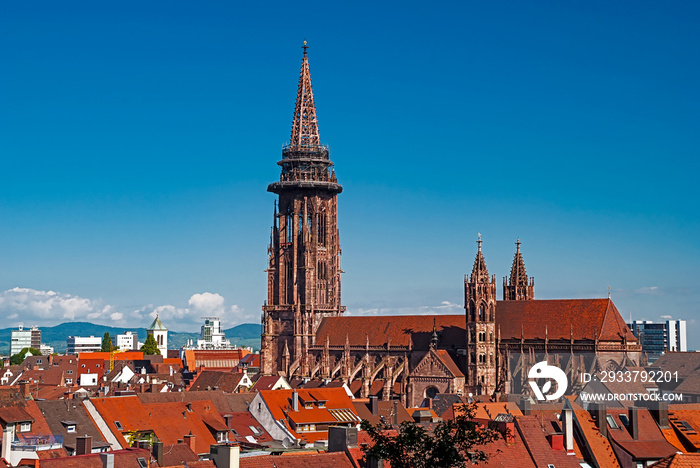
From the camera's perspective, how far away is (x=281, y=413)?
8388 centimetres

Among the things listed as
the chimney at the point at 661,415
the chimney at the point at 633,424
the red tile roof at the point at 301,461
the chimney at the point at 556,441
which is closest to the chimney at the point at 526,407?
the chimney at the point at 661,415

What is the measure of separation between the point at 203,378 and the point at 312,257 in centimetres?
3586

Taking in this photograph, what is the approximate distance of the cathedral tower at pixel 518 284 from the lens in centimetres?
15562

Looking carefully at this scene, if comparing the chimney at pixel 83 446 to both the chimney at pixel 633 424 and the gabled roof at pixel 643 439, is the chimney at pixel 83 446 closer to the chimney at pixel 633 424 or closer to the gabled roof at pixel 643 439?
the gabled roof at pixel 643 439

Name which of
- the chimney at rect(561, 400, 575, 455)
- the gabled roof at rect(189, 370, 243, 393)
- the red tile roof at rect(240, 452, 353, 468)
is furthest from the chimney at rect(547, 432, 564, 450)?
the gabled roof at rect(189, 370, 243, 393)

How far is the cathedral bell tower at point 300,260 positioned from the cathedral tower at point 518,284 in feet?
81.8

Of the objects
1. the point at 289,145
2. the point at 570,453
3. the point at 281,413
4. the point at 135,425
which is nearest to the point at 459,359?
the point at 289,145

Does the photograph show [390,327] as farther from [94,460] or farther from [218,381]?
[94,460]

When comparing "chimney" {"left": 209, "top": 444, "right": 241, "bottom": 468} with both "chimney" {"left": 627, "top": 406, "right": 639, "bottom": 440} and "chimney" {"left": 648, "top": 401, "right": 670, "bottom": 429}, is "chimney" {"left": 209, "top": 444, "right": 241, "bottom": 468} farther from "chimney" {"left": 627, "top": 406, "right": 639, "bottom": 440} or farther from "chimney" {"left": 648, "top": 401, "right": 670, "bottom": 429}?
"chimney" {"left": 648, "top": 401, "right": 670, "bottom": 429}

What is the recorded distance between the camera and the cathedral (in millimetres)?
133625

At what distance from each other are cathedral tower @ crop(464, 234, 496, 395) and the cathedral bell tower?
97.9 ft

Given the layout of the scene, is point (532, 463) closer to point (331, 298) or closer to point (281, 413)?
point (281, 413)

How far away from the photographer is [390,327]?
152m

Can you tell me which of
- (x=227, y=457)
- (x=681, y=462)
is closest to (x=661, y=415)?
(x=681, y=462)
